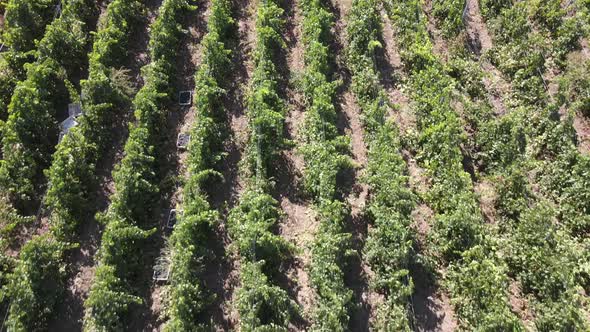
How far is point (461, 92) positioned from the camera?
13961mm

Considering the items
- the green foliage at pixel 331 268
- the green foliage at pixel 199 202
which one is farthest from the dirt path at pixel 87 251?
the green foliage at pixel 331 268

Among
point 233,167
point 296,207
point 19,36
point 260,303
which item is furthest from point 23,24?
point 260,303

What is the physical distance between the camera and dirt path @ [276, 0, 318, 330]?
36.0 feet

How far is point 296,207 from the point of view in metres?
12.2

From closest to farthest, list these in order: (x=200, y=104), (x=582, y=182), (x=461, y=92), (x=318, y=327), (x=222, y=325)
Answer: (x=318, y=327)
(x=222, y=325)
(x=582, y=182)
(x=200, y=104)
(x=461, y=92)

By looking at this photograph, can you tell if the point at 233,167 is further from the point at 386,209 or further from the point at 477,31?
the point at 477,31

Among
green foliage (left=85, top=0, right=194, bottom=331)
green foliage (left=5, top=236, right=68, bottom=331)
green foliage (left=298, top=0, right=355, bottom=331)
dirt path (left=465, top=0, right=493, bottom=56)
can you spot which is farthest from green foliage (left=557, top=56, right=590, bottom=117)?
green foliage (left=5, top=236, right=68, bottom=331)

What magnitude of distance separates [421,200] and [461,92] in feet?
13.2

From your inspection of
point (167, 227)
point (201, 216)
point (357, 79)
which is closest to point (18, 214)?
point (167, 227)

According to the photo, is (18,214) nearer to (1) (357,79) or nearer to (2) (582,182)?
(1) (357,79)

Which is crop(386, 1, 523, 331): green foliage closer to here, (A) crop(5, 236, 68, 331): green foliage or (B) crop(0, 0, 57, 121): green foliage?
(A) crop(5, 236, 68, 331): green foliage

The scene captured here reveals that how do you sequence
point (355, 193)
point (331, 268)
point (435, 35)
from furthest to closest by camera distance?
point (435, 35) → point (355, 193) → point (331, 268)

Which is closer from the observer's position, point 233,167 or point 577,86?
point 233,167

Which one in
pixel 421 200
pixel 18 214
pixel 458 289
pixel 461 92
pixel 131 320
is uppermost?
pixel 461 92
